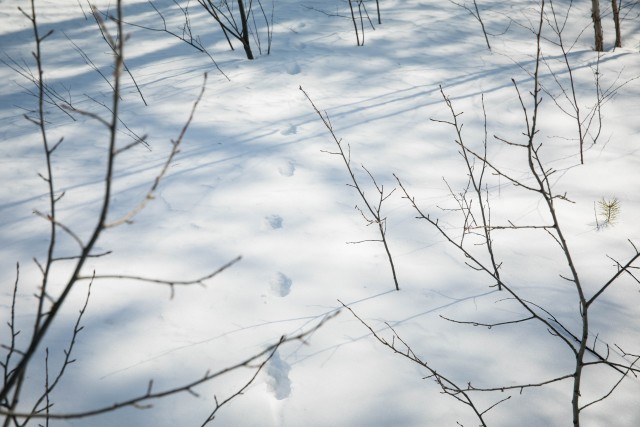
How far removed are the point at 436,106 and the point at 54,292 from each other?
3612 millimetres

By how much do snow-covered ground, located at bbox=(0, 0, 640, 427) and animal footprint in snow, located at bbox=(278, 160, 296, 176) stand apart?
0.6 inches

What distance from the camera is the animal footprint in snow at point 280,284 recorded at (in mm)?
2283

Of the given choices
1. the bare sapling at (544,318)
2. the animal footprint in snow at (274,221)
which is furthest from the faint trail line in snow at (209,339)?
the animal footprint in snow at (274,221)

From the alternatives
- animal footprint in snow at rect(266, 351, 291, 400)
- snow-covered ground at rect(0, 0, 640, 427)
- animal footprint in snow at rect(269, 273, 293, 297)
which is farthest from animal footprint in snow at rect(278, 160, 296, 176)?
animal footprint in snow at rect(266, 351, 291, 400)

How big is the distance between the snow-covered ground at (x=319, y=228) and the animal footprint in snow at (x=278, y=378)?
0.4 inches

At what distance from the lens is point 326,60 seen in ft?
15.3

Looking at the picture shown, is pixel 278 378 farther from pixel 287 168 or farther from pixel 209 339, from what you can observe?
pixel 287 168

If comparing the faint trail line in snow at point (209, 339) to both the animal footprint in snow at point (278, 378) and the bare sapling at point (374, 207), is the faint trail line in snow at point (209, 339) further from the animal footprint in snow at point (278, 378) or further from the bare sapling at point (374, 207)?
the bare sapling at point (374, 207)

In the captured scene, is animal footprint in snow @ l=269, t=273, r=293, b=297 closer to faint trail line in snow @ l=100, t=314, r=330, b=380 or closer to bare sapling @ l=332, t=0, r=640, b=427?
faint trail line in snow @ l=100, t=314, r=330, b=380

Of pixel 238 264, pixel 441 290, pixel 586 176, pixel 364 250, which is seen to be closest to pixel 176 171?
pixel 238 264

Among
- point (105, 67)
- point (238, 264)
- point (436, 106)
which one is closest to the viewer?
point (238, 264)

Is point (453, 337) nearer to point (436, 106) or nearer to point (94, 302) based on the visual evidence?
point (94, 302)

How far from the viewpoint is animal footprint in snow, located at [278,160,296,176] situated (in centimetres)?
317

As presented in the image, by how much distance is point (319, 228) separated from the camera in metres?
2.69
